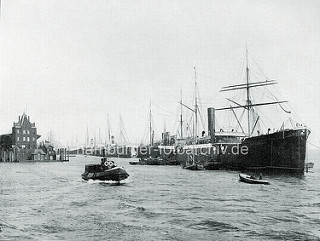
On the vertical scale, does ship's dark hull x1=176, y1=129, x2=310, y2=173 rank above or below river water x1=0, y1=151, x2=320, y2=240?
above

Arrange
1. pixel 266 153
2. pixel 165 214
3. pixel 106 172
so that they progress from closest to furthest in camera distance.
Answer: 1. pixel 165 214
2. pixel 106 172
3. pixel 266 153

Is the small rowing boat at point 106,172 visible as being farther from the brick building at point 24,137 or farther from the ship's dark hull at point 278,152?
the brick building at point 24,137

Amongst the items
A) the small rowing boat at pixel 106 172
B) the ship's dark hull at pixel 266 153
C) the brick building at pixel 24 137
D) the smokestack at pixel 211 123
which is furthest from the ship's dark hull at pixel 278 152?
the brick building at pixel 24 137

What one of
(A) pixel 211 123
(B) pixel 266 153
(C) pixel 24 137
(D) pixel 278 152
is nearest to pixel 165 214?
(D) pixel 278 152

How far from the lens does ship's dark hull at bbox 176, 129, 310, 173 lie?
47.2 meters

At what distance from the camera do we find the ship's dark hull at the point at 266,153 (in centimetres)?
4725

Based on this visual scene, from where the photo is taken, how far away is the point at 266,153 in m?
51.9

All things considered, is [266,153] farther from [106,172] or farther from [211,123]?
[106,172]

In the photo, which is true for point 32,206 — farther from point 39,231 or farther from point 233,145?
point 233,145

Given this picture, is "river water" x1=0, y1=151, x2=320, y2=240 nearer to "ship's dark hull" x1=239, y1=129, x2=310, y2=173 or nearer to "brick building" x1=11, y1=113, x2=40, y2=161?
"ship's dark hull" x1=239, y1=129, x2=310, y2=173

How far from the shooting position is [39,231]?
55.3 ft

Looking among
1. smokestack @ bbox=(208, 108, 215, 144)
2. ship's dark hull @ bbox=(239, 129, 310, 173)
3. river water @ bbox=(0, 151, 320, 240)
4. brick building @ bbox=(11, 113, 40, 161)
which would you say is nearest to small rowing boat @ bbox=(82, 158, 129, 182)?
river water @ bbox=(0, 151, 320, 240)

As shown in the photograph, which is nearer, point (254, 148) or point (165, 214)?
point (165, 214)

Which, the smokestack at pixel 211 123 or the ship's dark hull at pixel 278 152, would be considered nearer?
the ship's dark hull at pixel 278 152
